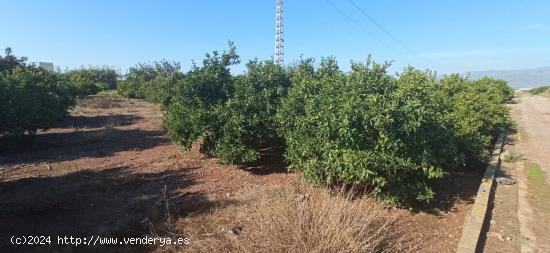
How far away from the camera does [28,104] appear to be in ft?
33.4

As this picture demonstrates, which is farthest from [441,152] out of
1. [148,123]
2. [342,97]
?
[148,123]

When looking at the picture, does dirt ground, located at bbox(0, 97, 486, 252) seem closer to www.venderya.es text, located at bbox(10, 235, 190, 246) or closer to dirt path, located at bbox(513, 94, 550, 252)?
www.venderya.es text, located at bbox(10, 235, 190, 246)

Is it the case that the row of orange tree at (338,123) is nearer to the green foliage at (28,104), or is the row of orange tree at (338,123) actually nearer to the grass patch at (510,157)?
the grass patch at (510,157)

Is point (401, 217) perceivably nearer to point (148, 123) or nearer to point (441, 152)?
point (441, 152)

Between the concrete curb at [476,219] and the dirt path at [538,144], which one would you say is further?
the dirt path at [538,144]

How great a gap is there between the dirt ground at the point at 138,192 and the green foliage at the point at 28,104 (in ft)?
2.08

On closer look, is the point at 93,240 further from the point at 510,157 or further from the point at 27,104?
the point at 510,157

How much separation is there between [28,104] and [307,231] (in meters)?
9.77

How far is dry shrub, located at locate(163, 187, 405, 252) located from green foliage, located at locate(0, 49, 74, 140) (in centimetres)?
799

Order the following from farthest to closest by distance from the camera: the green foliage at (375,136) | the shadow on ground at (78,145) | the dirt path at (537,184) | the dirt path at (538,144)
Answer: the dirt path at (538,144)
the shadow on ground at (78,145)
the dirt path at (537,184)
the green foliage at (375,136)

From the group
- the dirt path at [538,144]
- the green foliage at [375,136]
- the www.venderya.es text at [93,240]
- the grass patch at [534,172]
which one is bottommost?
the www.venderya.es text at [93,240]

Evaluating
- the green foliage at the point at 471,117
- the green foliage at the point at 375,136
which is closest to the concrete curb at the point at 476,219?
the green foliage at the point at 471,117

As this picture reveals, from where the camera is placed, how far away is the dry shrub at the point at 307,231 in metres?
3.37

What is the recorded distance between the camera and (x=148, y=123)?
1427 centimetres
